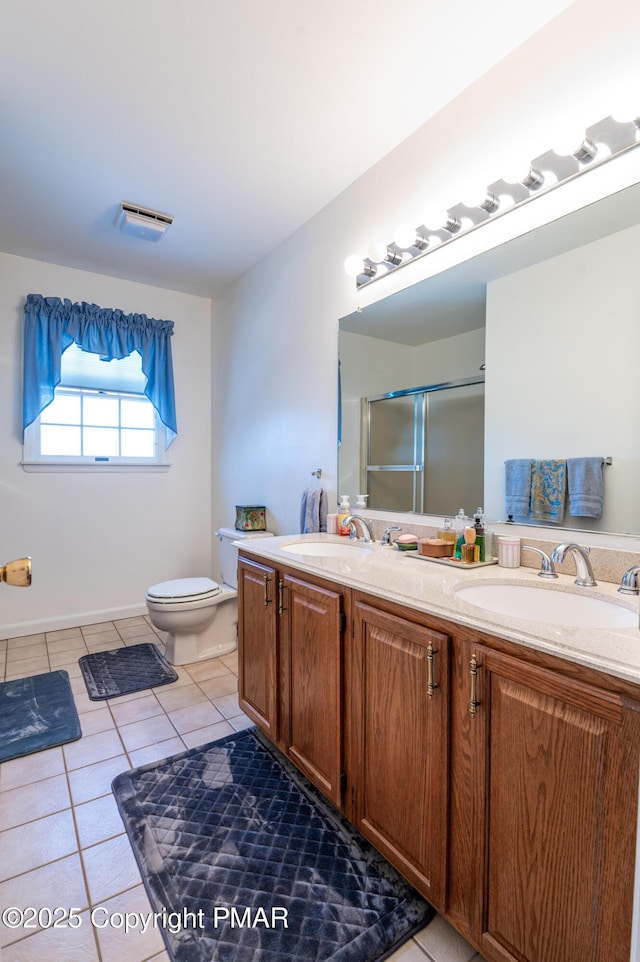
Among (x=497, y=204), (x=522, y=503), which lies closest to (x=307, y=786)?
(x=522, y=503)

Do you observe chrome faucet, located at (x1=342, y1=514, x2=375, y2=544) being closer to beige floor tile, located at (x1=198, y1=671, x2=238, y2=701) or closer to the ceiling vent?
beige floor tile, located at (x1=198, y1=671, x2=238, y2=701)

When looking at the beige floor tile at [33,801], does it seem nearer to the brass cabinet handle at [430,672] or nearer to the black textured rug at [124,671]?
the black textured rug at [124,671]

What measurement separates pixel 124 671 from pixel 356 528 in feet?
5.29

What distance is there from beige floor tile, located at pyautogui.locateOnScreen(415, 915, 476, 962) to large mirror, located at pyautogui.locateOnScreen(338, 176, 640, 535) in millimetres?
1087

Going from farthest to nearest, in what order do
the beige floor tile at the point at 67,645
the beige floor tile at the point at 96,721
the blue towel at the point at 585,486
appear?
the beige floor tile at the point at 67,645
the beige floor tile at the point at 96,721
the blue towel at the point at 585,486

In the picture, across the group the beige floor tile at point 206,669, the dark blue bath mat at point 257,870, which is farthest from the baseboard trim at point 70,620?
the dark blue bath mat at point 257,870

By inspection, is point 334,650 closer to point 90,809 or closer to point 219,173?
point 90,809

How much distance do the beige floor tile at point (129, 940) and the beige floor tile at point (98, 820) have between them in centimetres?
25

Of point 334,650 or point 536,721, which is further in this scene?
point 334,650

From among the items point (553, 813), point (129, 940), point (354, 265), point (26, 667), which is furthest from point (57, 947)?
point (354, 265)

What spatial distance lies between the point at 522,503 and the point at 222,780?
1.45 meters

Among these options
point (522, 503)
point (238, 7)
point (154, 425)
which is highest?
point (238, 7)

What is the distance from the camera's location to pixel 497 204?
1.50 m

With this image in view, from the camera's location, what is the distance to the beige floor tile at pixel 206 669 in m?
2.50
